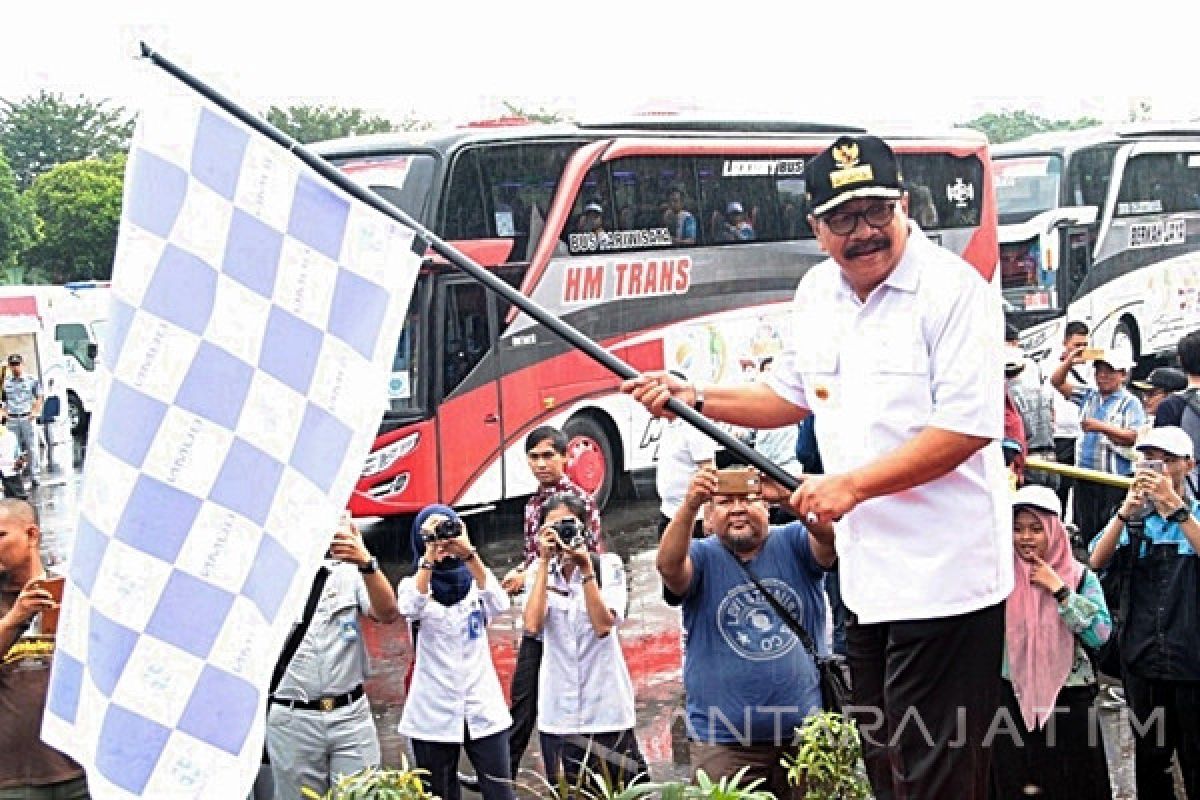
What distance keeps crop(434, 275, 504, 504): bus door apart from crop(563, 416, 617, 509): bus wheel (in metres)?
0.98

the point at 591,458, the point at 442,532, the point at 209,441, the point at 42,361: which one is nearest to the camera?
the point at 209,441

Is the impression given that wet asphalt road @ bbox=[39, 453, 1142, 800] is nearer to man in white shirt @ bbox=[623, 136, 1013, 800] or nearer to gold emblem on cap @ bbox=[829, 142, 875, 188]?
man in white shirt @ bbox=[623, 136, 1013, 800]

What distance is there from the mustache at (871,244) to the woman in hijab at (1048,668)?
2095mm

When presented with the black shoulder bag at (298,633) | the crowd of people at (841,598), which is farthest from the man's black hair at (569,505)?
the black shoulder bag at (298,633)

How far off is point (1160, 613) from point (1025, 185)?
49.4 ft

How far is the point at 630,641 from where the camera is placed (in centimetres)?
961

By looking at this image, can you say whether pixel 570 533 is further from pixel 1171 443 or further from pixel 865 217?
pixel 865 217

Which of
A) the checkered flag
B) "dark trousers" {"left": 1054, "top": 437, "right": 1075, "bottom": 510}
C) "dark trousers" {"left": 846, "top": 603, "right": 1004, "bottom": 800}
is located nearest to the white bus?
"dark trousers" {"left": 1054, "top": 437, "right": 1075, "bottom": 510}

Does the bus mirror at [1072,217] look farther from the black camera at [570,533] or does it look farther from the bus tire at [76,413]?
the bus tire at [76,413]

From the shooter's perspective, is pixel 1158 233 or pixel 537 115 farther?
pixel 537 115

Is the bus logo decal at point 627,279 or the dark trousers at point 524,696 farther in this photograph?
the bus logo decal at point 627,279

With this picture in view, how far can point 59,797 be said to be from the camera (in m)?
4.37

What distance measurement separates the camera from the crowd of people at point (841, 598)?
10.4 ft

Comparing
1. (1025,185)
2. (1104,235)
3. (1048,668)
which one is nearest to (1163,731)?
(1048,668)
